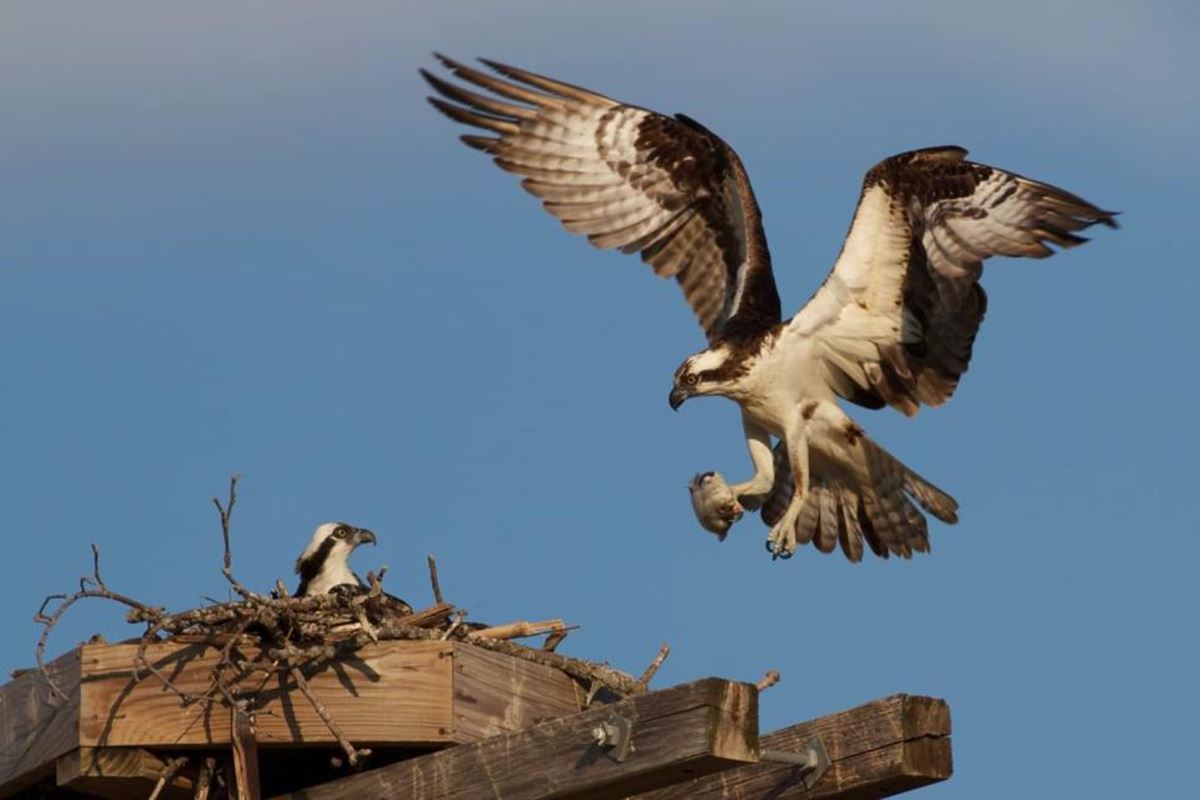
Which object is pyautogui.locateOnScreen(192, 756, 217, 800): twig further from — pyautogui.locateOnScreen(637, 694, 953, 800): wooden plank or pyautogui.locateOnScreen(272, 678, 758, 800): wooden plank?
pyautogui.locateOnScreen(637, 694, 953, 800): wooden plank

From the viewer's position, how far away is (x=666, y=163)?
9.56 m

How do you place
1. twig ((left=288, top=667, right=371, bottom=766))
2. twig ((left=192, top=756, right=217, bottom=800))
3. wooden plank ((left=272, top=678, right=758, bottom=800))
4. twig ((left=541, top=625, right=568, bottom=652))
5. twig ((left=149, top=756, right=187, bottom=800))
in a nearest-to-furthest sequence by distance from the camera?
wooden plank ((left=272, top=678, right=758, bottom=800)) → twig ((left=288, top=667, right=371, bottom=766)) → twig ((left=149, top=756, right=187, bottom=800)) → twig ((left=192, top=756, right=217, bottom=800)) → twig ((left=541, top=625, right=568, bottom=652))

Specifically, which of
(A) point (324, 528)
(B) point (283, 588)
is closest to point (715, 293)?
(A) point (324, 528)

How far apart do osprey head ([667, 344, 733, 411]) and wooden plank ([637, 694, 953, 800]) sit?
3430mm

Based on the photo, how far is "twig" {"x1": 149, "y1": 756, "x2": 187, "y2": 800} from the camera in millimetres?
5414

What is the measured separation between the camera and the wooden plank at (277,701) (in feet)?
17.8

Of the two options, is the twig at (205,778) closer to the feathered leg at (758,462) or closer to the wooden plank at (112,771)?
the wooden plank at (112,771)

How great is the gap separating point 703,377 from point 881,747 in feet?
11.9

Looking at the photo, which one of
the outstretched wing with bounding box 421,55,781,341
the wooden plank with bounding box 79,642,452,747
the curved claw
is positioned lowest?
the wooden plank with bounding box 79,642,452,747

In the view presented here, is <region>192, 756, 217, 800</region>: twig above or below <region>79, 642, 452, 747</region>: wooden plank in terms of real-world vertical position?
below

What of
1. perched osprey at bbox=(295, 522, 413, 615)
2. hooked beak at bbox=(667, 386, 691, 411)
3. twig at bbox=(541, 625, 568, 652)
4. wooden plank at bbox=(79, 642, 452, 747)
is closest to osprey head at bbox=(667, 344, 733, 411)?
hooked beak at bbox=(667, 386, 691, 411)

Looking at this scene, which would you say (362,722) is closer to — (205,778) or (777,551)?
(205,778)

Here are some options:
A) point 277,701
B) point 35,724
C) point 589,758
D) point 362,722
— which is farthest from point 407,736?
point 35,724

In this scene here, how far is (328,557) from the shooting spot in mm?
8461
